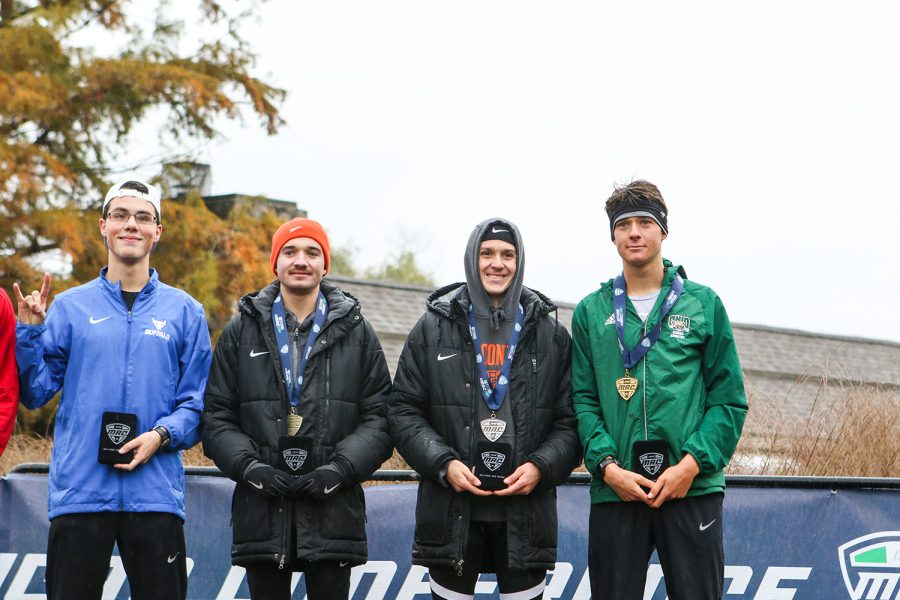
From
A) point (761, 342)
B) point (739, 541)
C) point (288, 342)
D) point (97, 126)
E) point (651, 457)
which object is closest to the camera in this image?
point (651, 457)

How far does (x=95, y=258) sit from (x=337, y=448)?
924 cm

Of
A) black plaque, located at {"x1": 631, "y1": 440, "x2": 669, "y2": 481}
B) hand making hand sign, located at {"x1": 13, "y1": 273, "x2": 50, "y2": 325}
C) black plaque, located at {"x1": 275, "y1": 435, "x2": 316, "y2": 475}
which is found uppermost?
hand making hand sign, located at {"x1": 13, "y1": 273, "x2": 50, "y2": 325}

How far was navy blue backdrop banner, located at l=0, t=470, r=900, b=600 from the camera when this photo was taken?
6.16 meters

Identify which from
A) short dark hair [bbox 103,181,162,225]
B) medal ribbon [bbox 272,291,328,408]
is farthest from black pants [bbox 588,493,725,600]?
short dark hair [bbox 103,181,162,225]

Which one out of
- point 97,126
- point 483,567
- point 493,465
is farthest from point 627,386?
point 97,126

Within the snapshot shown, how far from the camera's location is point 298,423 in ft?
16.0

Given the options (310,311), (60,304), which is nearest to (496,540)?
(310,311)

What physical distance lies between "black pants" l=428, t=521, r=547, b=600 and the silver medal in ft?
1.16

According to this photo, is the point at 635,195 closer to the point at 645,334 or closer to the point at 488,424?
the point at 645,334

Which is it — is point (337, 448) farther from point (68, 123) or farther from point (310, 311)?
point (68, 123)

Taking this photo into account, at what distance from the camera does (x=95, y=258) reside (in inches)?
524

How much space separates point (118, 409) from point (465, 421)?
55.6 inches

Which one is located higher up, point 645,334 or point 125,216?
point 125,216

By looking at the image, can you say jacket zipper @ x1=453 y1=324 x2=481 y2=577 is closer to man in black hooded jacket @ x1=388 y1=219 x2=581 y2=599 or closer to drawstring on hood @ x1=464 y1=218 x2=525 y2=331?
man in black hooded jacket @ x1=388 y1=219 x2=581 y2=599
